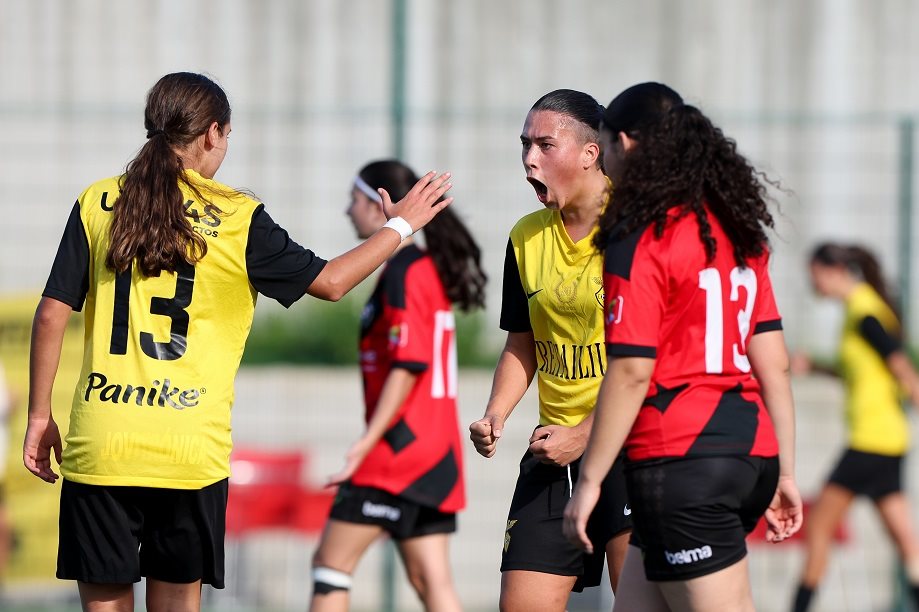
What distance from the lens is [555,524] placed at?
412 centimetres

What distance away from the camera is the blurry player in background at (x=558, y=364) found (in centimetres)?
409

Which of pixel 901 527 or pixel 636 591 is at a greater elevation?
pixel 636 591

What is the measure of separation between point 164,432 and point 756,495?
167 centimetres

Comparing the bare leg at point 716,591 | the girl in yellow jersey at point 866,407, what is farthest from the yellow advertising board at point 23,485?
the bare leg at point 716,591

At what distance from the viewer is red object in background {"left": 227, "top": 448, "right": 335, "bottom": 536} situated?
761 cm

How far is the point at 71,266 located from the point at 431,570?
2.63 m

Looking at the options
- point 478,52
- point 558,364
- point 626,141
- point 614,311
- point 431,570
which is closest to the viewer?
point 614,311

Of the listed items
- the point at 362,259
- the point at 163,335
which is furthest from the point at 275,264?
the point at 163,335

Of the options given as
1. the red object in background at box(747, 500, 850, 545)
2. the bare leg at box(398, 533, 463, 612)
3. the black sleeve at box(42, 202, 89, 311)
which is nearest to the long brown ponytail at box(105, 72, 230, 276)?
the black sleeve at box(42, 202, 89, 311)

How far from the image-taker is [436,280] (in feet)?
19.5

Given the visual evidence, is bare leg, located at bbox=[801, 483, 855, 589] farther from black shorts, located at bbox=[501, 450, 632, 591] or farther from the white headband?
black shorts, located at bbox=[501, 450, 632, 591]

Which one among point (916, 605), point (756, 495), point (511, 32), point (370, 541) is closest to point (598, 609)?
point (916, 605)

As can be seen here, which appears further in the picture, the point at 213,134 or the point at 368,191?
the point at 368,191

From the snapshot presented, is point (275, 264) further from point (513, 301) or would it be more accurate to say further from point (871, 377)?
point (871, 377)
